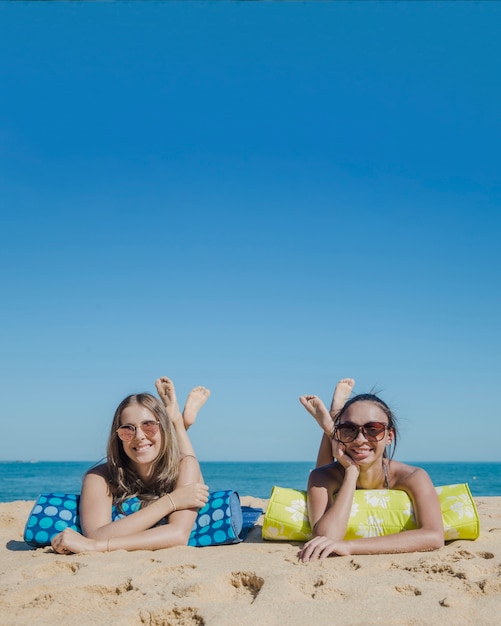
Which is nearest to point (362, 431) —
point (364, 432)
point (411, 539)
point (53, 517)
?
point (364, 432)

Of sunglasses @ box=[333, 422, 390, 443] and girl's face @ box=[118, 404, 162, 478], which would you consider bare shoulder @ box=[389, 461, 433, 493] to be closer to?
sunglasses @ box=[333, 422, 390, 443]

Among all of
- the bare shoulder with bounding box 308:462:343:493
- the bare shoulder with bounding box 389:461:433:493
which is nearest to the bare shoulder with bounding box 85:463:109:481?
the bare shoulder with bounding box 308:462:343:493

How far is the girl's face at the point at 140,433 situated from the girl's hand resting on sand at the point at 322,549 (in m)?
1.59

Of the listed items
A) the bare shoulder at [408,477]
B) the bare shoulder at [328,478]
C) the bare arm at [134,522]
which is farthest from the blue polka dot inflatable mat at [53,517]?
the bare shoulder at [408,477]

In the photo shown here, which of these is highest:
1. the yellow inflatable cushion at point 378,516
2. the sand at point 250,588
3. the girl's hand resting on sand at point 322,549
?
the yellow inflatable cushion at point 378,516

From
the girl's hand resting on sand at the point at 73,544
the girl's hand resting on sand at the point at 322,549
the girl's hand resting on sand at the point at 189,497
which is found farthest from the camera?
the girl's hand resting on sand at the point at 189,497

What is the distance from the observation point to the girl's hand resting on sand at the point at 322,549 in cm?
417

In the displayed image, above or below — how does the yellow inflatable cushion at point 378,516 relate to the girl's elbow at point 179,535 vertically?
above

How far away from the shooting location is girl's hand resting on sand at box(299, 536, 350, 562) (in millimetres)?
4172

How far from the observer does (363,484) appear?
17.1ft

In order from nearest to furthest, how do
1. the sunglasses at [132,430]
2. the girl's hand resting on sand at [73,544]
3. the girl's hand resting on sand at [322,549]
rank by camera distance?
the girl's hand resting on sand at [322,549]
the girl's hand resting on sand at [73,544]
the sunglasses at [132,430]

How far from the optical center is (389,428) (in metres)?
4.96

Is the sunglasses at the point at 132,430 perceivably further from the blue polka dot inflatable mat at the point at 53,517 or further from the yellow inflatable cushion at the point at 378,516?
the yellow inflatable cushion at the point at 378,516

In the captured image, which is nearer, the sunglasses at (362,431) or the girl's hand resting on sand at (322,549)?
the girl's hand resting on sand at (322,549)
